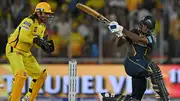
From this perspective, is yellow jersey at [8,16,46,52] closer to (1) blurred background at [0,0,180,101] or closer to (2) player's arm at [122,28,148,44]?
(2) player's arm at [122,28,148,44]

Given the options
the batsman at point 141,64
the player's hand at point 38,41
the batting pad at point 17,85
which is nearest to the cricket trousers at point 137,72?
the batsman at point 141,64

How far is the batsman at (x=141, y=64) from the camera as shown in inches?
484

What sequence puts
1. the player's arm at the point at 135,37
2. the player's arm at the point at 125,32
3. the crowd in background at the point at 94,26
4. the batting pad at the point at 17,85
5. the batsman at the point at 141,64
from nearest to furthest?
the player's arm at the point at 125,32 < the player's arm at the point at 135,37 < the batsman at the point at 141,64 < the batting pad at the point at 17,85 < the crowd in background at the point at 94,26

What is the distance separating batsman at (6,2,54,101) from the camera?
42.6 feet

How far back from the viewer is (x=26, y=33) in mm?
12977

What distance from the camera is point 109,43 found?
18203 millimetres

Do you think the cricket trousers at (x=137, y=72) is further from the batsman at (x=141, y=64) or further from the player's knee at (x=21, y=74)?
the player's knee at (x=21, y=74)

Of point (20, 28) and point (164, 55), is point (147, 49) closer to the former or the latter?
point (20, 28)

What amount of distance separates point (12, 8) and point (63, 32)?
149cm

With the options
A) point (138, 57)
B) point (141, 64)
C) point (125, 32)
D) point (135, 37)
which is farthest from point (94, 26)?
point (125, 32)

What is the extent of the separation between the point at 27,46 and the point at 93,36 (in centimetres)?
509

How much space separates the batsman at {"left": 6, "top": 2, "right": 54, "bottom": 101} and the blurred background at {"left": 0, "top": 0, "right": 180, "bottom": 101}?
14.9 feet

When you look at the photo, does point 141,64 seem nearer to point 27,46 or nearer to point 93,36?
point 27,46

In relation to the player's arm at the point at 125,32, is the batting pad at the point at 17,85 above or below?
below
